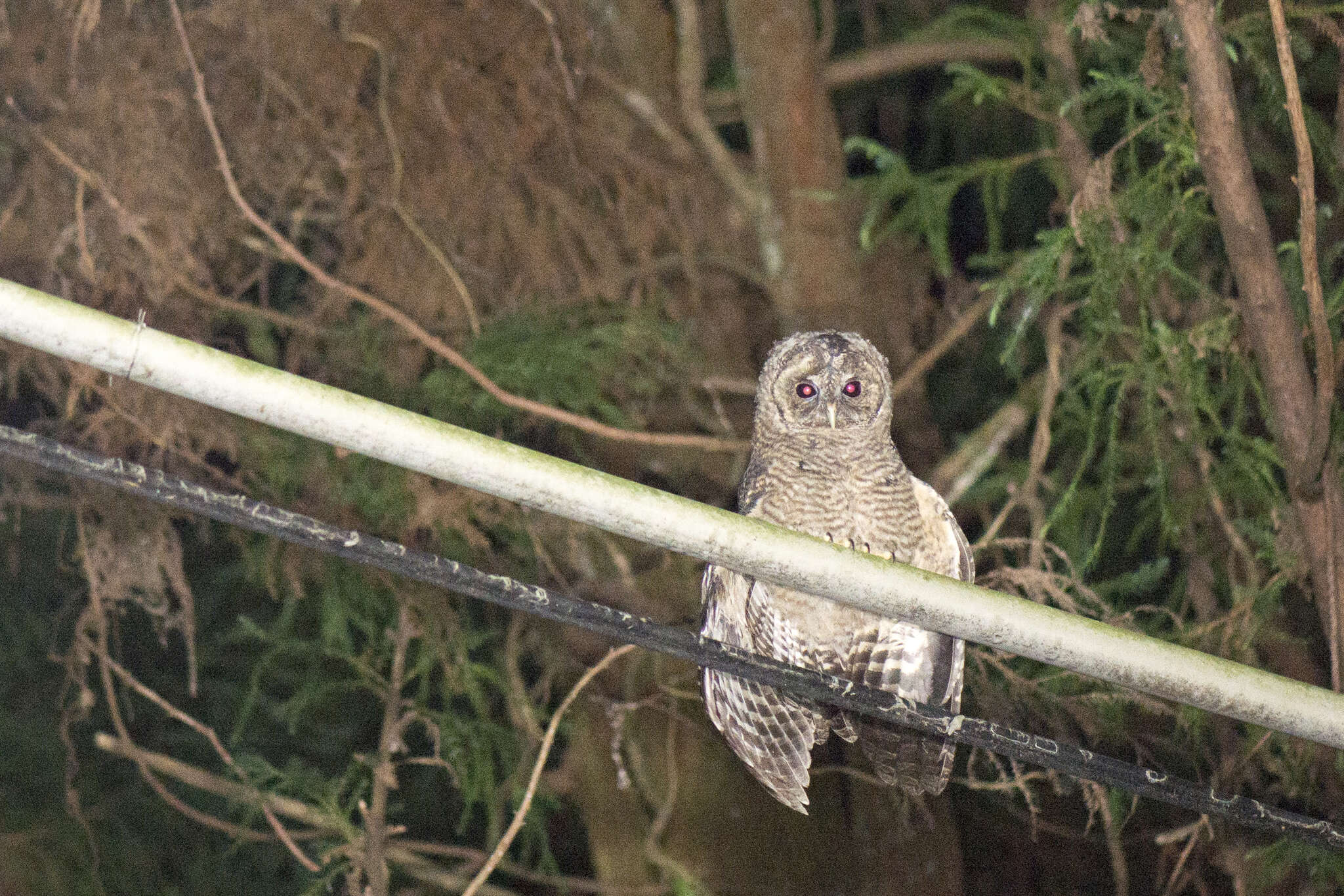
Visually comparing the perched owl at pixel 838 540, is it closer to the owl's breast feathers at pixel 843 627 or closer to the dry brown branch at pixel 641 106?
the owl's breast feathers at pixel 843 627

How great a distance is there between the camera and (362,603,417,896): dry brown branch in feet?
9.73

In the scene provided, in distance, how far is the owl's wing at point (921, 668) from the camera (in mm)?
2646

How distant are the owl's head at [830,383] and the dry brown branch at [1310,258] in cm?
79

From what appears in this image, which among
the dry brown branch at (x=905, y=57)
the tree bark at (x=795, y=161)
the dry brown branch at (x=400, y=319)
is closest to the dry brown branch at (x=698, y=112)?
the tree bark at (x=795, y=161)

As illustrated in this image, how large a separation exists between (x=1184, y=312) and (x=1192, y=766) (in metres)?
1.20

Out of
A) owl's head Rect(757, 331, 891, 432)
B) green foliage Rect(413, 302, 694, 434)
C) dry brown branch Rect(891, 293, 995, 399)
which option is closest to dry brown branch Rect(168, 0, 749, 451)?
green foliage Rect(413, 302, 694, 434)

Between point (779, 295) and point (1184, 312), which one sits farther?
point (779, 295)

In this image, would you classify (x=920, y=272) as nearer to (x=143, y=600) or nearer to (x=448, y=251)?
(x=448, y=251)

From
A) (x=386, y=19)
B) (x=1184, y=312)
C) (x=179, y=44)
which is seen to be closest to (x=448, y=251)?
(x=386, y=19)

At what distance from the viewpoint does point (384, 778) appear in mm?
3055

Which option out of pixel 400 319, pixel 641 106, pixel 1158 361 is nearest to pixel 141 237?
pixel 400 319

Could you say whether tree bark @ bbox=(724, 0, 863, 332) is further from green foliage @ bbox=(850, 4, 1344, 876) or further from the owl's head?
the owl's head

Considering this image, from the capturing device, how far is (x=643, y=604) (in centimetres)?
387

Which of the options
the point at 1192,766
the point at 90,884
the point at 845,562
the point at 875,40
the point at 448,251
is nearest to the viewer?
the point at 845,562
